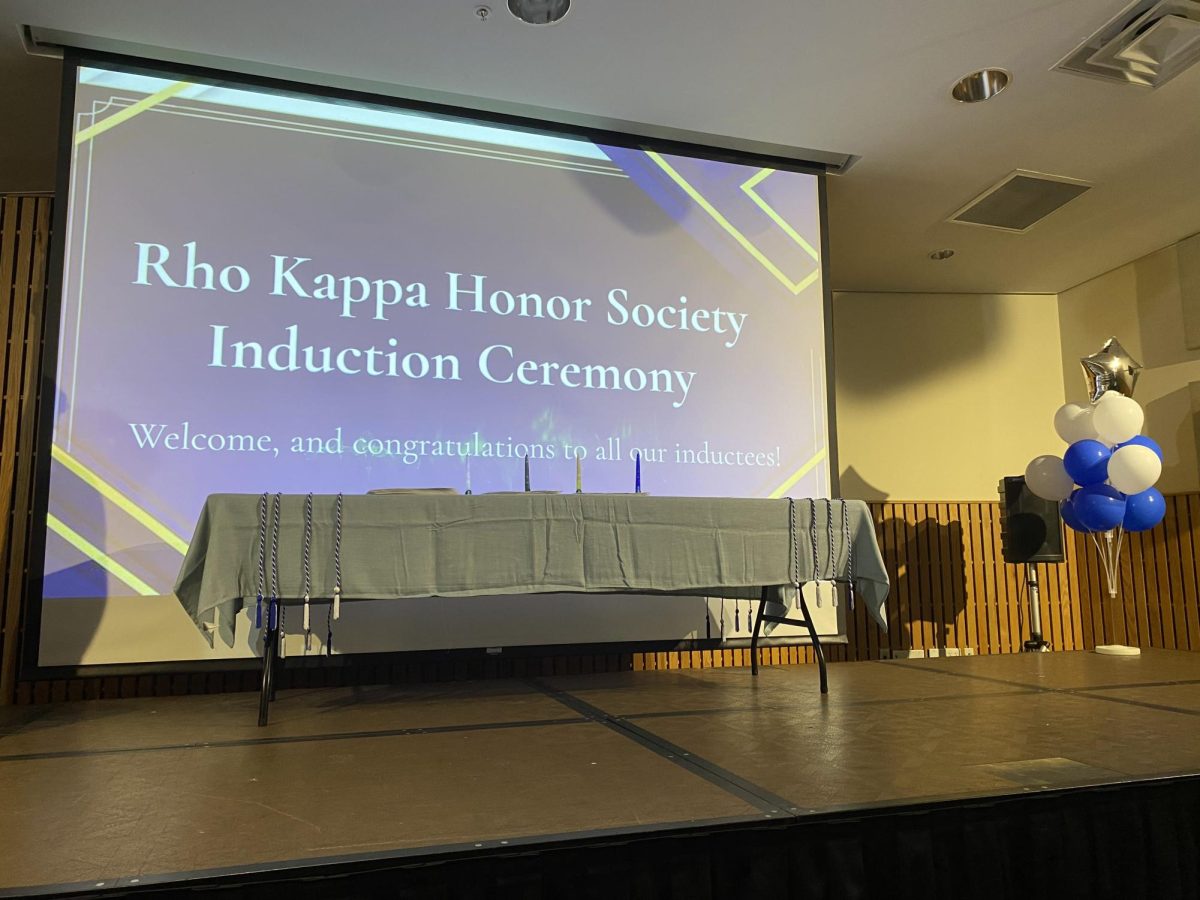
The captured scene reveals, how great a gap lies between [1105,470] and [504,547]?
3.52 meters

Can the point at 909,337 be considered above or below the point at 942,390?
above

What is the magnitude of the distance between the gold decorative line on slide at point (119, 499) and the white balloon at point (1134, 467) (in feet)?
14.8

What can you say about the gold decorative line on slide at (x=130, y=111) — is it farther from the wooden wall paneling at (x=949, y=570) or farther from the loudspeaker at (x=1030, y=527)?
the wooden wall paneling at (x=949, y=570)

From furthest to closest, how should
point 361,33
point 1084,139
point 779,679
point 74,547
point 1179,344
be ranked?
point 1179,344 < point 1084,139 < point 779,679 < point 361,33 < point 74,547

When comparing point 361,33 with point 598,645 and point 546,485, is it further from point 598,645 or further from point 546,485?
point 598,645

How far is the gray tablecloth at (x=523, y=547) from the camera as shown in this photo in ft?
8.16

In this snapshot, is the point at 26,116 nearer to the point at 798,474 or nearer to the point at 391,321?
the point at 391,321

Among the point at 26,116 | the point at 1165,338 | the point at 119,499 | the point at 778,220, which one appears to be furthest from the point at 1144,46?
the point at 26,116

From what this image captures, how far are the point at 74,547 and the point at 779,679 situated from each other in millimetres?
2985

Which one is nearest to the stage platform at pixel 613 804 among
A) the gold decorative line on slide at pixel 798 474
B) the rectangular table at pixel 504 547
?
the rectangular table at pixel 504 547

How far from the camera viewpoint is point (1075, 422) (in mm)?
4586

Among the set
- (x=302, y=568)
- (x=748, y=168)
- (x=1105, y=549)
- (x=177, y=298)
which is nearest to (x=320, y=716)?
(x=302, y=568)

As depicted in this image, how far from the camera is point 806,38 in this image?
11.5 ft

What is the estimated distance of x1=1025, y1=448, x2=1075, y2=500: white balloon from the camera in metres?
4.68
